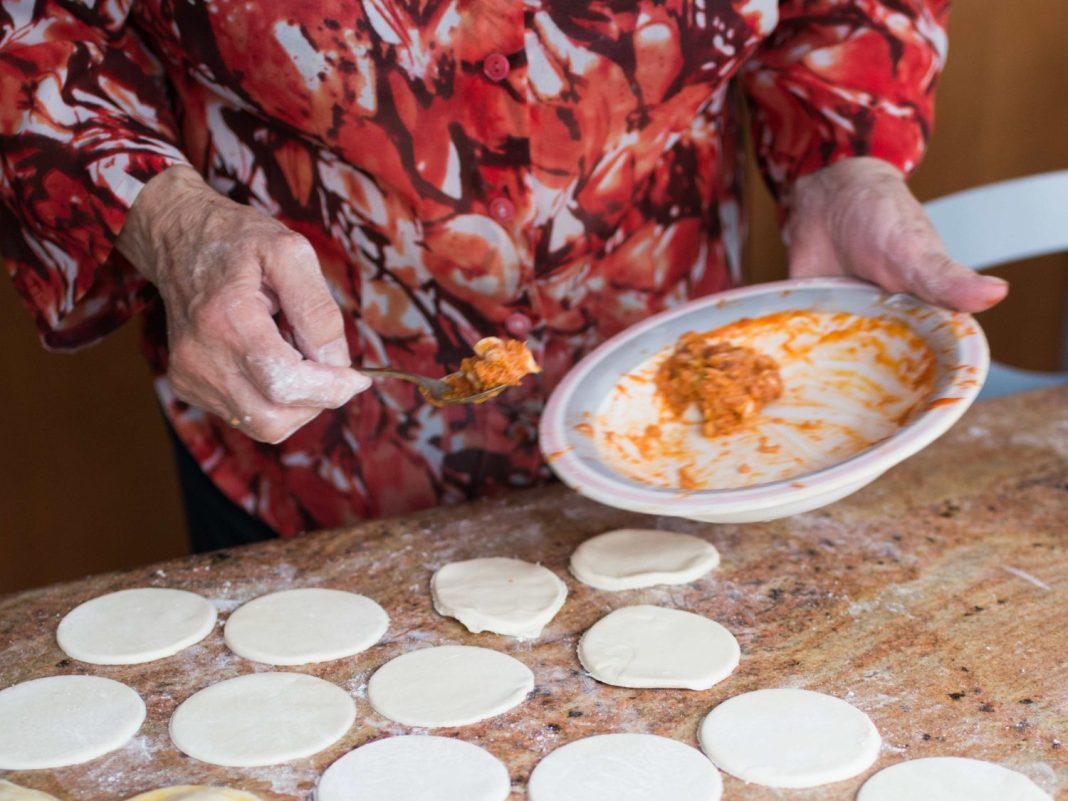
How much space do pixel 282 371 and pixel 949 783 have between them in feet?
2.56

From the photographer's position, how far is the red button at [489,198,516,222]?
1.50m

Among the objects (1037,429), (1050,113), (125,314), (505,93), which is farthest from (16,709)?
(1050,113)

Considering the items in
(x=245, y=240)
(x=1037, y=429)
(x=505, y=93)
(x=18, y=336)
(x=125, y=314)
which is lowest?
(x=1037, y=429)

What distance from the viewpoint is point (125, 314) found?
5.54 feet

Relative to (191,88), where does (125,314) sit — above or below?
below

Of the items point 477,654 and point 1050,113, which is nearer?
point 477,654

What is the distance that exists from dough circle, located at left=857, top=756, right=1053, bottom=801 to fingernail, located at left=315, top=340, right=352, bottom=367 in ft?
2.30

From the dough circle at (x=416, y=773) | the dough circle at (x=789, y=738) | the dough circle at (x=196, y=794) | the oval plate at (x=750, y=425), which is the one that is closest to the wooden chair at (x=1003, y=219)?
the oval plate at (x=750, y=425)

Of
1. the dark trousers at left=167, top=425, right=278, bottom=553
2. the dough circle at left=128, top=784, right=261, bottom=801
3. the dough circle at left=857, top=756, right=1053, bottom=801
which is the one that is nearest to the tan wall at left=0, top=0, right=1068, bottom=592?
the dark trousers at left=167, top=425, right=278, bottom=553

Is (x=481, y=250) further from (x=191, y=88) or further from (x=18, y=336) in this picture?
(x=18, y=336)

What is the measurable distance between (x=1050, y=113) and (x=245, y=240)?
292cm

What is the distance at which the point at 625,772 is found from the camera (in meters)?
1.11

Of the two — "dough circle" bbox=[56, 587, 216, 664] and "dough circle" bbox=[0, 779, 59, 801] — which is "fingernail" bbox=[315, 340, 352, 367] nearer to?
"dough circle" bbox=[56, 587, 216, 664]

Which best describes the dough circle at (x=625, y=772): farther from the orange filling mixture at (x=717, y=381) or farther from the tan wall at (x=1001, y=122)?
the tan wall at (x=1001, y=122)
